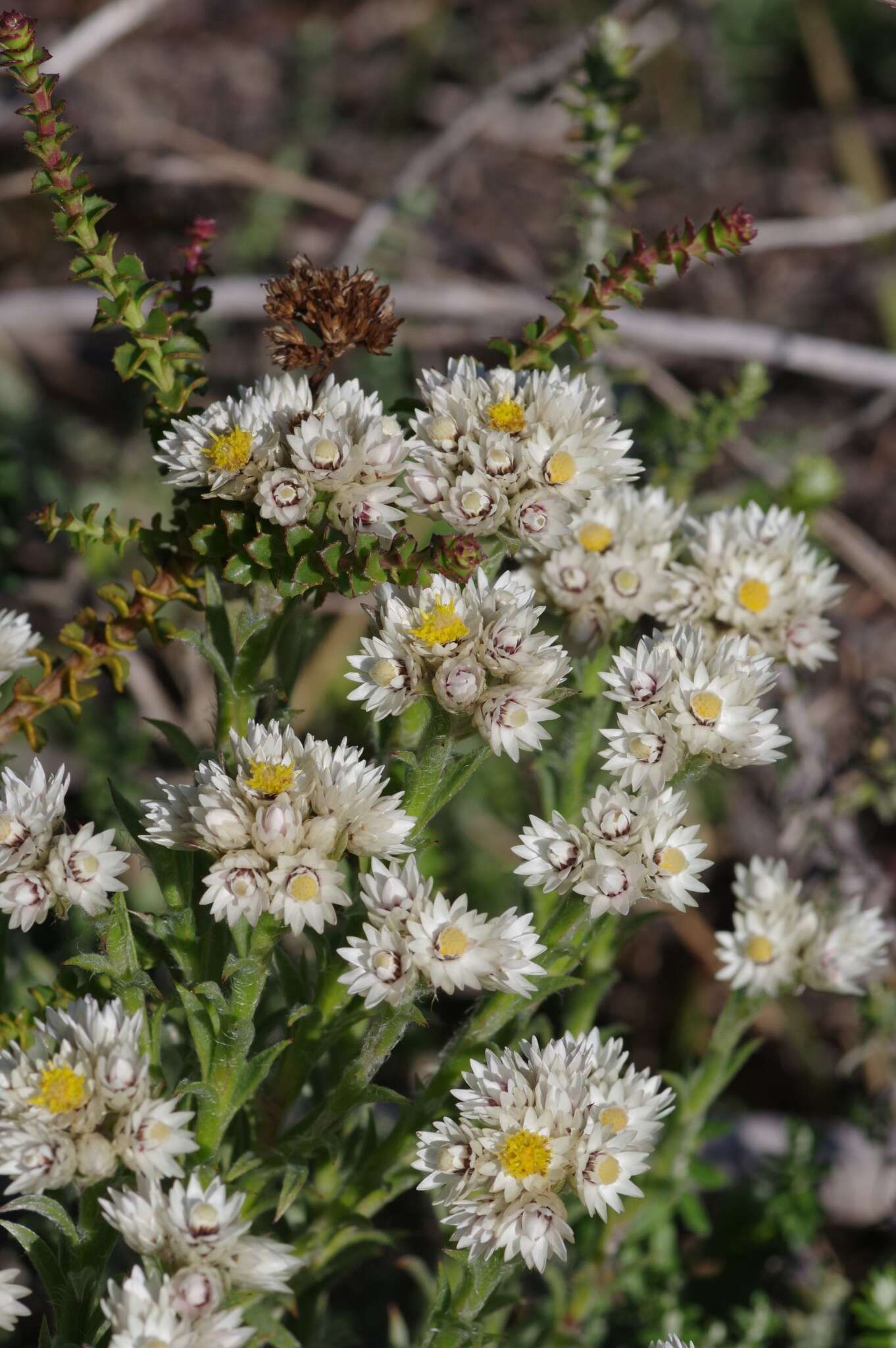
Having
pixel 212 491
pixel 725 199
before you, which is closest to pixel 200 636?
pixel 212 491

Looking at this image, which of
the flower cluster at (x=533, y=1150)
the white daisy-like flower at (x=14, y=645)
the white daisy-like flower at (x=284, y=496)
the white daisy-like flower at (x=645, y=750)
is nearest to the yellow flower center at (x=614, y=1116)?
the flower cluster at (x=533, y=1150)

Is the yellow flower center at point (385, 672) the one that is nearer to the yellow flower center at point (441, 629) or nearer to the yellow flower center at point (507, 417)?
the yellow flower center at point (441, 629)

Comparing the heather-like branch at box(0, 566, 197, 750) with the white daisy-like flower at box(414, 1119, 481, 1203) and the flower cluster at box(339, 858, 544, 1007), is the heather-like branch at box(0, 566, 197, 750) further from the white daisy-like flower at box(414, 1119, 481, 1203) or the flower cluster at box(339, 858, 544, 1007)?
the white daisy-like flower at box(414, 1119, 481, 1203)

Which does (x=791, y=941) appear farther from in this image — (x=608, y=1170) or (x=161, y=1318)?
(x=161, y=1318)

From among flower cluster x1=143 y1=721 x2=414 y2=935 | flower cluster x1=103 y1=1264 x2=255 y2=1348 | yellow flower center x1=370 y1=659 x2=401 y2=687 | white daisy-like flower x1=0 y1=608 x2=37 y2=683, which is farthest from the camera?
white daisy-like flower x1=0 y1=608 x2=37 y2=683

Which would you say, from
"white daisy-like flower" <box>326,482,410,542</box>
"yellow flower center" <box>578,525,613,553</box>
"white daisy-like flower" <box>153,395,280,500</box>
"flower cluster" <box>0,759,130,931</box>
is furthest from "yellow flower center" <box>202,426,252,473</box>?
"yellow flower center" <box>578,525,613,553</box>

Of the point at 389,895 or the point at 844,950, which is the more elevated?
the point at 389,895

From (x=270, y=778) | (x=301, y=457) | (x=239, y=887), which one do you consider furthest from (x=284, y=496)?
(x=239, y=887)

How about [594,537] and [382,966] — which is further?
[594,537]
